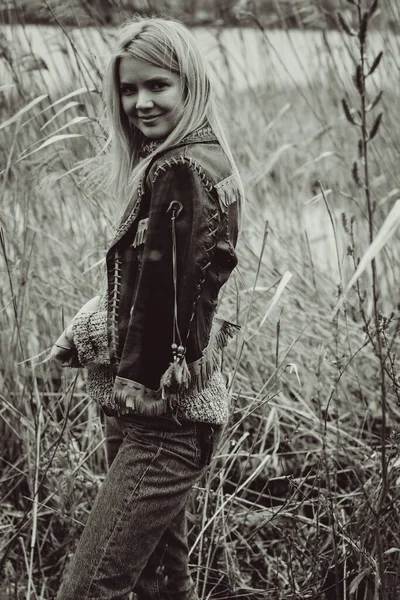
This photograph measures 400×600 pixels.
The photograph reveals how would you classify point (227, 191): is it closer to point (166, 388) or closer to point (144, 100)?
point (144, 100)

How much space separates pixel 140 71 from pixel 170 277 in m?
0.38

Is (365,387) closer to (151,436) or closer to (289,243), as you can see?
(289,243)

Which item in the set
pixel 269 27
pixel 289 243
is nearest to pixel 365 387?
pixel 289 243

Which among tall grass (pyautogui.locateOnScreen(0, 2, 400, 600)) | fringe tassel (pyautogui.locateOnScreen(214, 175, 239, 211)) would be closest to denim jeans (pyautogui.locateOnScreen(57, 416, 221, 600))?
tall grass (pyautogui.locateOnScreen(0, 2, 400, 600))

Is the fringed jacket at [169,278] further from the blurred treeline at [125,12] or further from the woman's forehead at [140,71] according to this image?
the blurred treeline at [125,12]

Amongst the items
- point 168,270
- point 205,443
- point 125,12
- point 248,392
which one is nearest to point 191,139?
point 168,270

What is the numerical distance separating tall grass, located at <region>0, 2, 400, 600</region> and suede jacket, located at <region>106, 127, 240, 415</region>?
0.22 metres

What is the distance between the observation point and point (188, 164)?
50.7 inches

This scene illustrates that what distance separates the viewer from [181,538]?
1.57 m

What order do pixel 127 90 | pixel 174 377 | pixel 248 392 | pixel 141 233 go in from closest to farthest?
1. pixel 174 377
2. pixel 141 233
3. pixel 127 90
4. pixel 248 392

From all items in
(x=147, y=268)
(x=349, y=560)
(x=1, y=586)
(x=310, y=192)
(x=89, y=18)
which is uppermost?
(x=89, y=18)

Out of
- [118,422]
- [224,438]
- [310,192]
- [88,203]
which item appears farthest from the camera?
[310,192]

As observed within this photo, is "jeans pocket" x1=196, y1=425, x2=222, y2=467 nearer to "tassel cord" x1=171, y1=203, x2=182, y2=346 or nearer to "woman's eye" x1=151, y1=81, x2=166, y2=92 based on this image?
"tassel cord" x1=171, y1=203, x2=182, y2=346

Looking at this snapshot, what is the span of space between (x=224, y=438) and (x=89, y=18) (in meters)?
1.21
